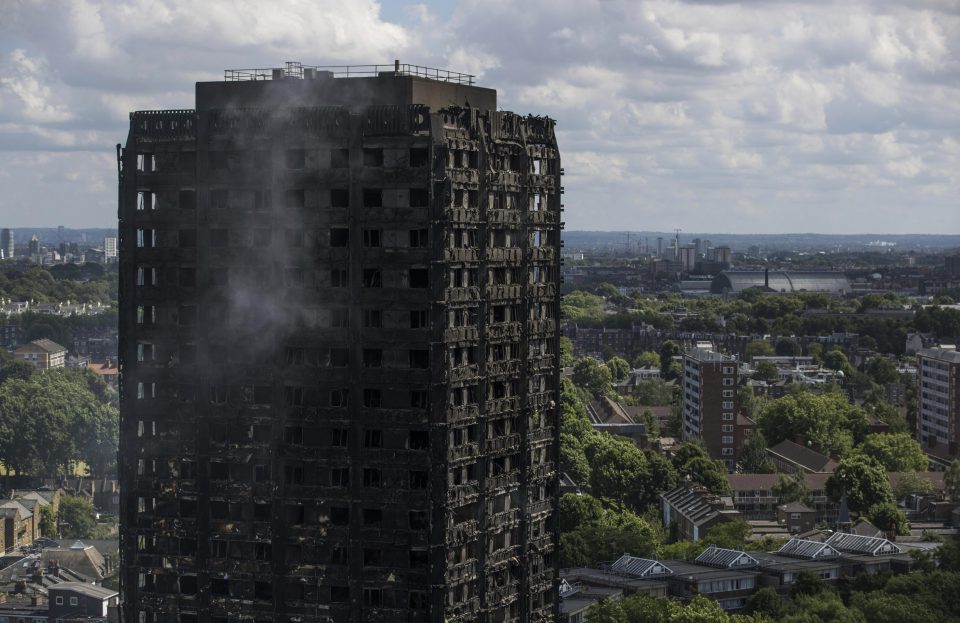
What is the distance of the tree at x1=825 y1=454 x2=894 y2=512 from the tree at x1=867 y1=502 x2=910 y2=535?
5658mm

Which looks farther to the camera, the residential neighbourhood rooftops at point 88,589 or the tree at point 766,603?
the residential neighbourhood rooftops at point 88,589

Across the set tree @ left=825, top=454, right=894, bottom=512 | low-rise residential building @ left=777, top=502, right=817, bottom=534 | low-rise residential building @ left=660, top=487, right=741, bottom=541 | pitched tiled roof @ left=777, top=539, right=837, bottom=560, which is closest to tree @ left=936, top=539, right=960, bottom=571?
pitched tiled roof @ left=777, top=539, right=837, bottom=560

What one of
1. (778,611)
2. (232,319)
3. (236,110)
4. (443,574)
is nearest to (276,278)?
(232,319)

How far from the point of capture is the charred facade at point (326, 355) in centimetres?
6894

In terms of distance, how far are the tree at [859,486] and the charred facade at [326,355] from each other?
411ft

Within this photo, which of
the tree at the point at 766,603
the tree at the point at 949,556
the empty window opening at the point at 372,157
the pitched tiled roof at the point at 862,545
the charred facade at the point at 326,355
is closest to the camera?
the charred facade at the point at 326,355

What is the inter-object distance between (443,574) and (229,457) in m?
10.0

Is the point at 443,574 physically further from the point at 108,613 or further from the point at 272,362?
the point at 108,613

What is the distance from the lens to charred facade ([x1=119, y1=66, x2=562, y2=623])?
68.9m

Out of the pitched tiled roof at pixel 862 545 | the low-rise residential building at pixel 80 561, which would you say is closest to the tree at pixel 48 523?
the low-rise residential building at pixel 80 561

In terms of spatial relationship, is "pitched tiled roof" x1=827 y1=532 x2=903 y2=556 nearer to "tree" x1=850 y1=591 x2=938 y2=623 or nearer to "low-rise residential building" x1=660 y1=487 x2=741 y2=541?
"low-rise residential building" x1=660 y1=487 x2=741 y2=541

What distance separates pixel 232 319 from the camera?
234ft

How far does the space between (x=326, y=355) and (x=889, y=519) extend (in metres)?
126

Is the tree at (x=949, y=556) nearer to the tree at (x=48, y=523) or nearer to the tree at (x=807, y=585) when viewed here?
the tree at (x=807, y=585)
